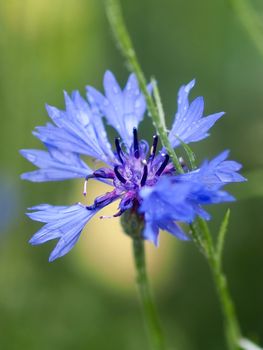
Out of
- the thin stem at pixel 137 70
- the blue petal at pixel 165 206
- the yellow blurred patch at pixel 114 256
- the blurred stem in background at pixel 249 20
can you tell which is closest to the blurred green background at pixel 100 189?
the yellow blurred patch at pixel 114 256

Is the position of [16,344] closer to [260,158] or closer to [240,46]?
[260,158]

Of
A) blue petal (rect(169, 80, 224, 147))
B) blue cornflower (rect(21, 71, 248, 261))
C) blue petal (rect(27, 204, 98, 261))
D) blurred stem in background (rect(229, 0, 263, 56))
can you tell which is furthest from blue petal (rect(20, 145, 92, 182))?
blurred stem in background (rect(229, 0, 263, 56))

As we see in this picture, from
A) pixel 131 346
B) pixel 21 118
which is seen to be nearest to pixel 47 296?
pixel 131 346

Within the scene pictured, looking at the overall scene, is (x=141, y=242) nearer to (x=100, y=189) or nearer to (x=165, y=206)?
(x=165, y=206)

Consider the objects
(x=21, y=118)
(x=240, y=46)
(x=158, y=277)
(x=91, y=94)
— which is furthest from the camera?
(x=240, y=46)

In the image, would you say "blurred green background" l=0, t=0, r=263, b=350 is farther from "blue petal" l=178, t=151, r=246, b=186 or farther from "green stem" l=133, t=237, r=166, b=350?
"blue petal" l=178, t=151, r=246, b=186

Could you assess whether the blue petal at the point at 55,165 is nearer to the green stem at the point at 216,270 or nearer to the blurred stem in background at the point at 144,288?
the blurred stem in background at the point at 144,288
